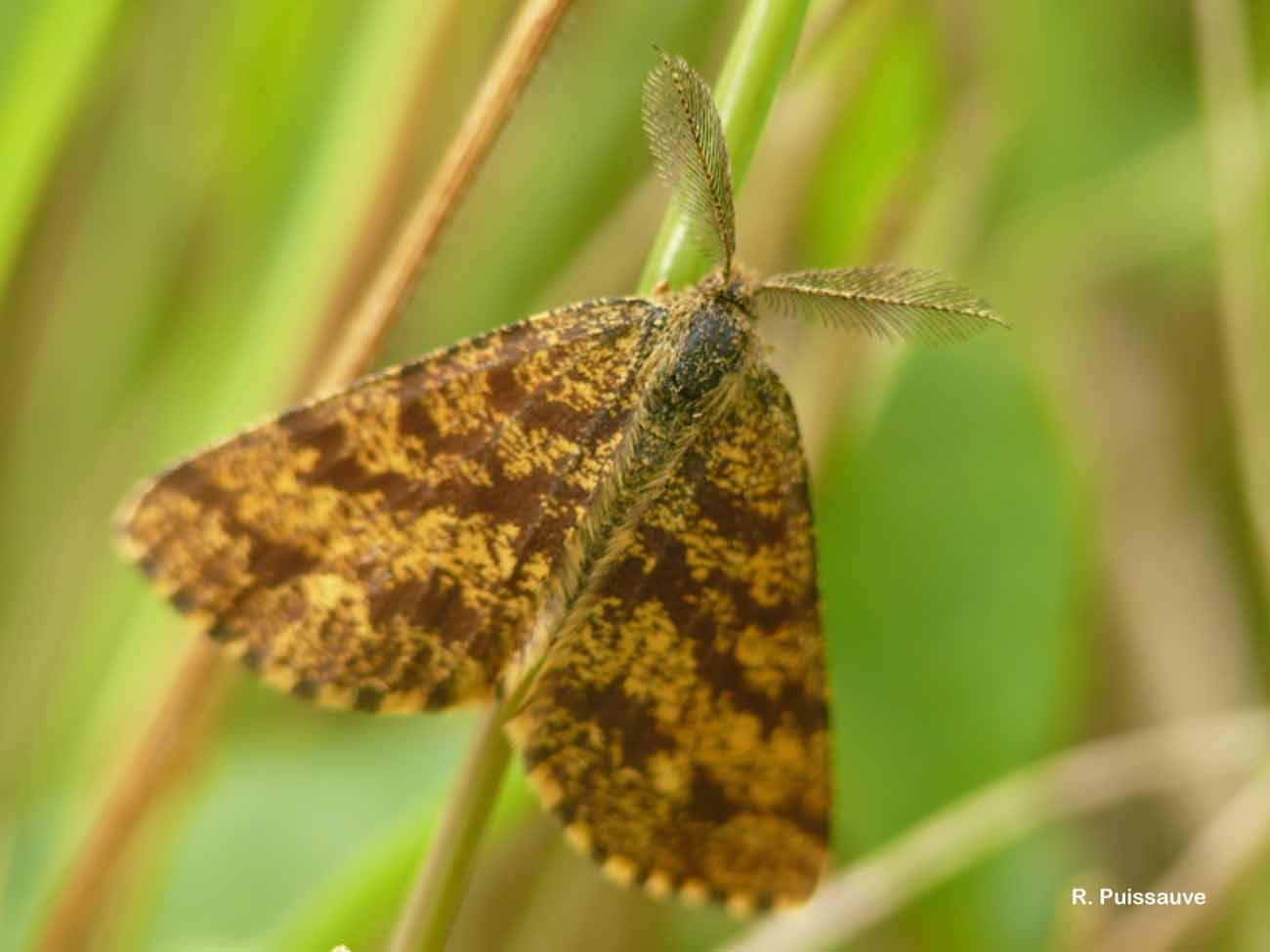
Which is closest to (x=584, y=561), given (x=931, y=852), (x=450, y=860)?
(x=450, y=860)

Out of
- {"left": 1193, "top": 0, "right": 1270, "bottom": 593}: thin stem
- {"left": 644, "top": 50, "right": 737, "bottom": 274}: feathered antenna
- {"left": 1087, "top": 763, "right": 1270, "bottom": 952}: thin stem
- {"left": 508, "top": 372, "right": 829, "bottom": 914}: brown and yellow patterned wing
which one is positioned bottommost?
{"left": 1087, "top": 763, "right": 1270, "bottom": 952}: thin stem

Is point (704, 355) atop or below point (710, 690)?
atop

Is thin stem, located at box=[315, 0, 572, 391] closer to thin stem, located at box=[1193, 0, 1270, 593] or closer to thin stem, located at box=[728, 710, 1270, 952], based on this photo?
thin stem, located at box=[728, 710, 1270, 952]

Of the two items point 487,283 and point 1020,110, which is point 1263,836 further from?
point 487,283

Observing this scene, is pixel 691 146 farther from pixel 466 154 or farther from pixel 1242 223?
pixel 1242 223

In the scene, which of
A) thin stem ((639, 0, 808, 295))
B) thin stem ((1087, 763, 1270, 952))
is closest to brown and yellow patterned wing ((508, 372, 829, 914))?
thin stem ((639, 0, 808, 295))
